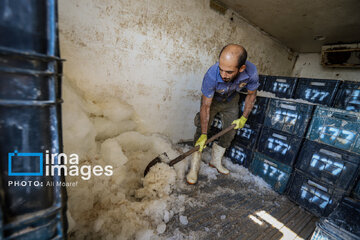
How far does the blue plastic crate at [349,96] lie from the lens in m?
1.66

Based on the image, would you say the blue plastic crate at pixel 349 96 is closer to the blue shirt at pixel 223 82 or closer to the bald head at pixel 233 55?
the blue shirt at pixel 223 82

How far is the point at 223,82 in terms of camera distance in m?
1.81

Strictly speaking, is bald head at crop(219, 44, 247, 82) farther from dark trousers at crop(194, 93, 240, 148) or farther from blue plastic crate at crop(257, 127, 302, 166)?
blue plastic crate at crop(257, 127, 302, 166)

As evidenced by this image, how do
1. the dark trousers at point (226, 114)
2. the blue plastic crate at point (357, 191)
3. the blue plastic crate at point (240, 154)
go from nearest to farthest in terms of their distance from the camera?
the blue plastic crate at point (357, 191) → the dark trousers at point (226, 114) → the blue plastic crate at point (240, 154)

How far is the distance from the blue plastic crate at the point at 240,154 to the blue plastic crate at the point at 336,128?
0.79 m

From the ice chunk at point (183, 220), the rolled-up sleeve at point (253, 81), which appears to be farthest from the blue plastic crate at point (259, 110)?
the ice chunk at point (183, 220)

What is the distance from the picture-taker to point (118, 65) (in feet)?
6.35

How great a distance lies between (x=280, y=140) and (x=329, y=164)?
0.51m

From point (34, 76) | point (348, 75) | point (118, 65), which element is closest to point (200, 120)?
point (118, 65)

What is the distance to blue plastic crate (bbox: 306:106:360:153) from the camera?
1477mm

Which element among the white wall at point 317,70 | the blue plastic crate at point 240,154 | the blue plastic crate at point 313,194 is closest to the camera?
the blue plastic crate at point 313,194

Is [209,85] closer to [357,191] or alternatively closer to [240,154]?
[240,154]

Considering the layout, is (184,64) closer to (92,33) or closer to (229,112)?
(229,112)

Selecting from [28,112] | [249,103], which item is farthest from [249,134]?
[28,112]
